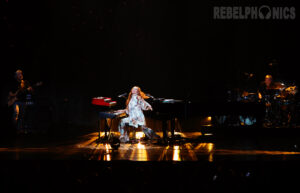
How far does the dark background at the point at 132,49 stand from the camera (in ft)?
28.3

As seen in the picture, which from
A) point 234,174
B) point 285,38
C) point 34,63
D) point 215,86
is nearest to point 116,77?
point 34,63

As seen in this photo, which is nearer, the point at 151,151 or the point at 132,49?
the point at 151,151

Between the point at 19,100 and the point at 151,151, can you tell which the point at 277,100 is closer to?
the point at 151,151

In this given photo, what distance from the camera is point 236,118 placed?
28.3 ft

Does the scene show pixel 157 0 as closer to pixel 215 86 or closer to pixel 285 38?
pixel 215 86

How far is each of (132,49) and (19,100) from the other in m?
3.60

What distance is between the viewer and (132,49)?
29.5ft

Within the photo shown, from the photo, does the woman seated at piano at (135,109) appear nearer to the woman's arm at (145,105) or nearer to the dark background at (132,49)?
the woman's arm at (145,105)

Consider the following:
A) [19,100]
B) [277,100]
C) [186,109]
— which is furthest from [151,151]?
[277,100]

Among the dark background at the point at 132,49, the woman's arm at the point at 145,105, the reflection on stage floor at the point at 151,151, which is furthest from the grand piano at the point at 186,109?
the dark background at the point at 132,49

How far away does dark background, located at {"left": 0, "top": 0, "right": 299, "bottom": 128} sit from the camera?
8.63m

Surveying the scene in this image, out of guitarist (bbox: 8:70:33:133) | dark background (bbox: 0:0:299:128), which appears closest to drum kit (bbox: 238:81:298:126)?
dark background (bbox: 0:0:299:128)

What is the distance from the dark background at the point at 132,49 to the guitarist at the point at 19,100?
121 cm

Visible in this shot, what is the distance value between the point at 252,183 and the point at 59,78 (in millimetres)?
7049
